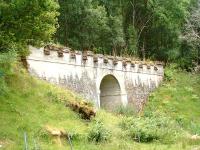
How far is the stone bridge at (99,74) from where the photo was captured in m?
20.9

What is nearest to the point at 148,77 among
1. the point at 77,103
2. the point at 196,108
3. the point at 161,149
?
the point at 196,108

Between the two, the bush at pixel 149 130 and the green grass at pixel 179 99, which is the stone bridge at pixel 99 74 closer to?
the green grass at pixel 179 99

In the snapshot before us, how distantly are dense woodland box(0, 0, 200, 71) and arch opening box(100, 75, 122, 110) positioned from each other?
397 centimetres

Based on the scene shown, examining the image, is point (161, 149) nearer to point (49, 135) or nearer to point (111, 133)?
point (111, 133)

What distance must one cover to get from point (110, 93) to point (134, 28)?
10.4m

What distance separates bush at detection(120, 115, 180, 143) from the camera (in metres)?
17.1

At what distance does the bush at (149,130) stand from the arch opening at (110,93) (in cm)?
843

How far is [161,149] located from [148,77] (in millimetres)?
15717

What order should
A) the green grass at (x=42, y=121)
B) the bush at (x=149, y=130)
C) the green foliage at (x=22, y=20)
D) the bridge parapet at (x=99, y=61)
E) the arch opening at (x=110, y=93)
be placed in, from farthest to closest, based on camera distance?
the arch opening at (x=110, y=93) → the bridge parapet at (x=99, y=61) → the bush at (x=149, y=130) → the green grass at (x=42, y=121) → the green foliage at (x=22, y=20)

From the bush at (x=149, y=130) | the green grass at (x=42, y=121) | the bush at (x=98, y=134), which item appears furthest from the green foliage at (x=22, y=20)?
the bush at (x=149, y=130)

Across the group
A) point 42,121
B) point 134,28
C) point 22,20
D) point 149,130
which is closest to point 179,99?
point 134,28

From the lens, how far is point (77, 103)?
1802 centimetres

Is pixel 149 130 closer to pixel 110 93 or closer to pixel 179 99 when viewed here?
pixel 110 93

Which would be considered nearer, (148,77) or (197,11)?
(148,77)
